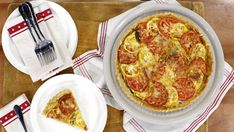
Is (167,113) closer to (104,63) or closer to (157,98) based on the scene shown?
(157,98)

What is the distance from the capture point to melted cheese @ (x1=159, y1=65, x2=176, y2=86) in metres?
0.95

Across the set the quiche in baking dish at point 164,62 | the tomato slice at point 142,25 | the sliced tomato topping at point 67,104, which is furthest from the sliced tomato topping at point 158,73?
the sliced tomato topping at point 67,104

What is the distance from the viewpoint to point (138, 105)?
948 mm

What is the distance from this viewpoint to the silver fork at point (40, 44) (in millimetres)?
993

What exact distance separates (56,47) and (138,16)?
0.22m

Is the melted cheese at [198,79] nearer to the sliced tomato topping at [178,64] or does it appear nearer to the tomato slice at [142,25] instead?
the sliced tomato topping at [178,64]

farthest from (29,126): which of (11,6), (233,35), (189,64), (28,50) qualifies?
(233,35)

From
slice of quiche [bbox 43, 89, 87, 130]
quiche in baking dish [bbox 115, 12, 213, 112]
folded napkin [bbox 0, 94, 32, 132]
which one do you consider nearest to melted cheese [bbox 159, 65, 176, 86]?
quiche in baking dish [bbox 115, 12, 213, 112]

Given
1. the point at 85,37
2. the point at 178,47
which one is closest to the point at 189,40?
the point at 178,47

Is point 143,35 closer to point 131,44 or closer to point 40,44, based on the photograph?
point 131,44

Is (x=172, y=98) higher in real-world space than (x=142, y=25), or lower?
lower

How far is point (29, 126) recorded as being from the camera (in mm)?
999

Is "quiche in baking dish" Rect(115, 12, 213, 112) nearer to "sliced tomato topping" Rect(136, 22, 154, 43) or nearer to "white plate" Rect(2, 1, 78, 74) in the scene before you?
"sliced tomato topping" Rect(136, 22, 154, 43)

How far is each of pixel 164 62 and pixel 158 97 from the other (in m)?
0.09
